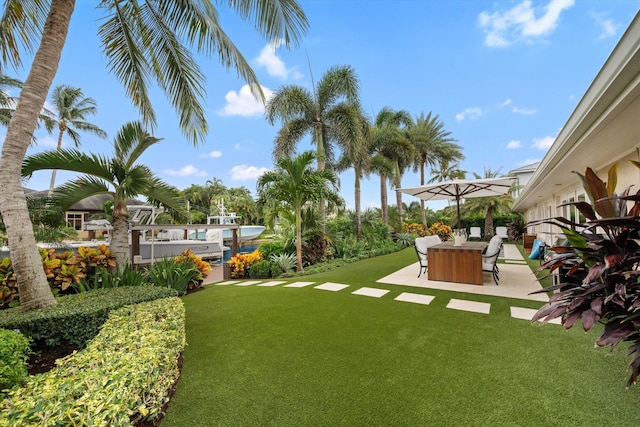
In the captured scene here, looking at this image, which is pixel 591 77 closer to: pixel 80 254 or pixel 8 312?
pixel 8 312

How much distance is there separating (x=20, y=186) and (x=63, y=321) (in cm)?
163

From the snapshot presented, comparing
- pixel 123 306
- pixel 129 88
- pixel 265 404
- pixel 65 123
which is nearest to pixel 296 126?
pixel 129 88

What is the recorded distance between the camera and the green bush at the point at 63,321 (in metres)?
2.66

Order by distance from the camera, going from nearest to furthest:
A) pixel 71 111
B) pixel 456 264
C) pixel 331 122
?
pixel 456 264 < pixel 331 122 < pixel 71 111

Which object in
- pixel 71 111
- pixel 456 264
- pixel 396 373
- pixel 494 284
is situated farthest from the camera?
pixel 71 111

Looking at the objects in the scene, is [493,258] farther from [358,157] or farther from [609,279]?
[358,157]

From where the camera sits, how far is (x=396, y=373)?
2312 millimetres

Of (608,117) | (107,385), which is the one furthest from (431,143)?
(107,385)

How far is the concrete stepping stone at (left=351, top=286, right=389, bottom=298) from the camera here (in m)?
4.92

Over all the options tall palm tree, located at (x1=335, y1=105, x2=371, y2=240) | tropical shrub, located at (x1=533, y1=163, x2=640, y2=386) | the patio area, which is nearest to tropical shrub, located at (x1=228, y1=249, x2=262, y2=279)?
the patio area

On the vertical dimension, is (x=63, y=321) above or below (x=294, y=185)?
below

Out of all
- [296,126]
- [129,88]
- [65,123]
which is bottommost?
[129,88]

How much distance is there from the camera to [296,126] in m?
12.1

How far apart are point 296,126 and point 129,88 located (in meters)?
7.59
